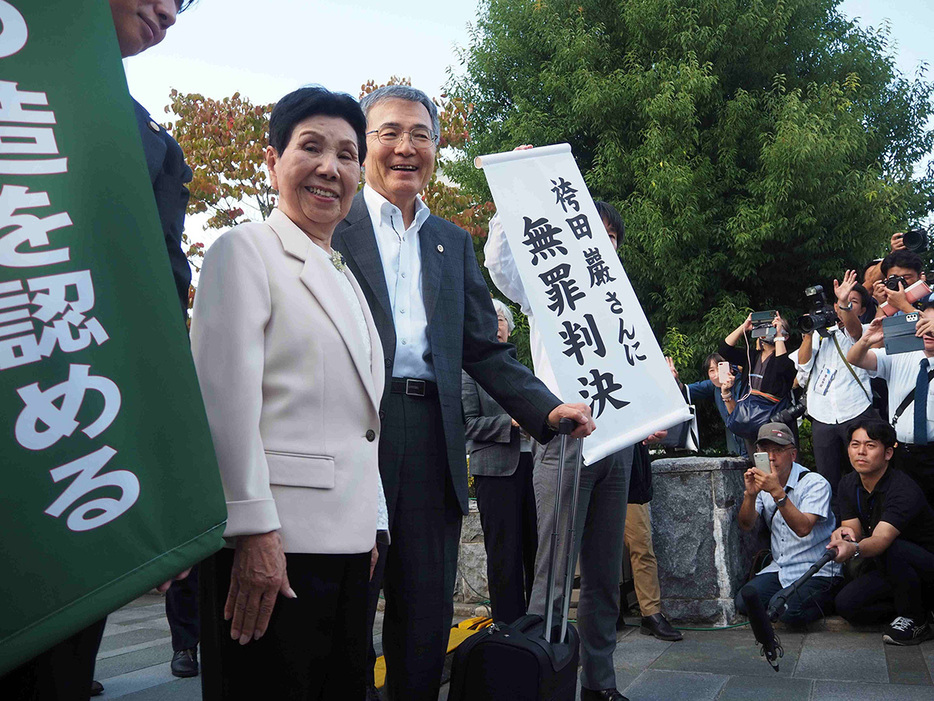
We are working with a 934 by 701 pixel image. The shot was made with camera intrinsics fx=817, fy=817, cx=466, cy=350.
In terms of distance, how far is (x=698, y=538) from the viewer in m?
5.17

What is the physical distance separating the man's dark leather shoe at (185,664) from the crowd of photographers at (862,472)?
305 centimetres

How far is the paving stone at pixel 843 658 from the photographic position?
3.80 meters

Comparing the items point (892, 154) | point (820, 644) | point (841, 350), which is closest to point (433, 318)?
point (820, 644)

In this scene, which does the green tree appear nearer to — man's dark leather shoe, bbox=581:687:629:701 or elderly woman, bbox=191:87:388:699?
man's dark leather shoe, bbox=581:687:629:701

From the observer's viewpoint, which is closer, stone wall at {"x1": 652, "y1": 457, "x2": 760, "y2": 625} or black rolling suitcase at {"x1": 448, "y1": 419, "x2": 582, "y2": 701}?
black rolling suitcase at {"x1": 448, "y1": 419, "x2": 582, "y2": 701}

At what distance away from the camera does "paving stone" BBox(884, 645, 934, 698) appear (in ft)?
11.9

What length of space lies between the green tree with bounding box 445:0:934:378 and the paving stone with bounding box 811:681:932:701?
7.90 meters

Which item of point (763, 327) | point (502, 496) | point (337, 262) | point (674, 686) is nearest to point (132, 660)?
point (502, 496)

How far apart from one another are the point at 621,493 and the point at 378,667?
1.49 m

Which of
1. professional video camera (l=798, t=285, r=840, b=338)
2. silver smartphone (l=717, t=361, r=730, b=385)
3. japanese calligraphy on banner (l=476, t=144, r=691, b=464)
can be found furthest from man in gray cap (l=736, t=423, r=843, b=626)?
japanese calligraphy on banner (l=476, t=144, r=691, b=464)

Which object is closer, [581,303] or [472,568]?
[581,303]

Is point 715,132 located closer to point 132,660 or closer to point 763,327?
point 763,327

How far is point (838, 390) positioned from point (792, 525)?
3.77 feet

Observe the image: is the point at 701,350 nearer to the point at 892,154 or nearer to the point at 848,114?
the point at 848,114
